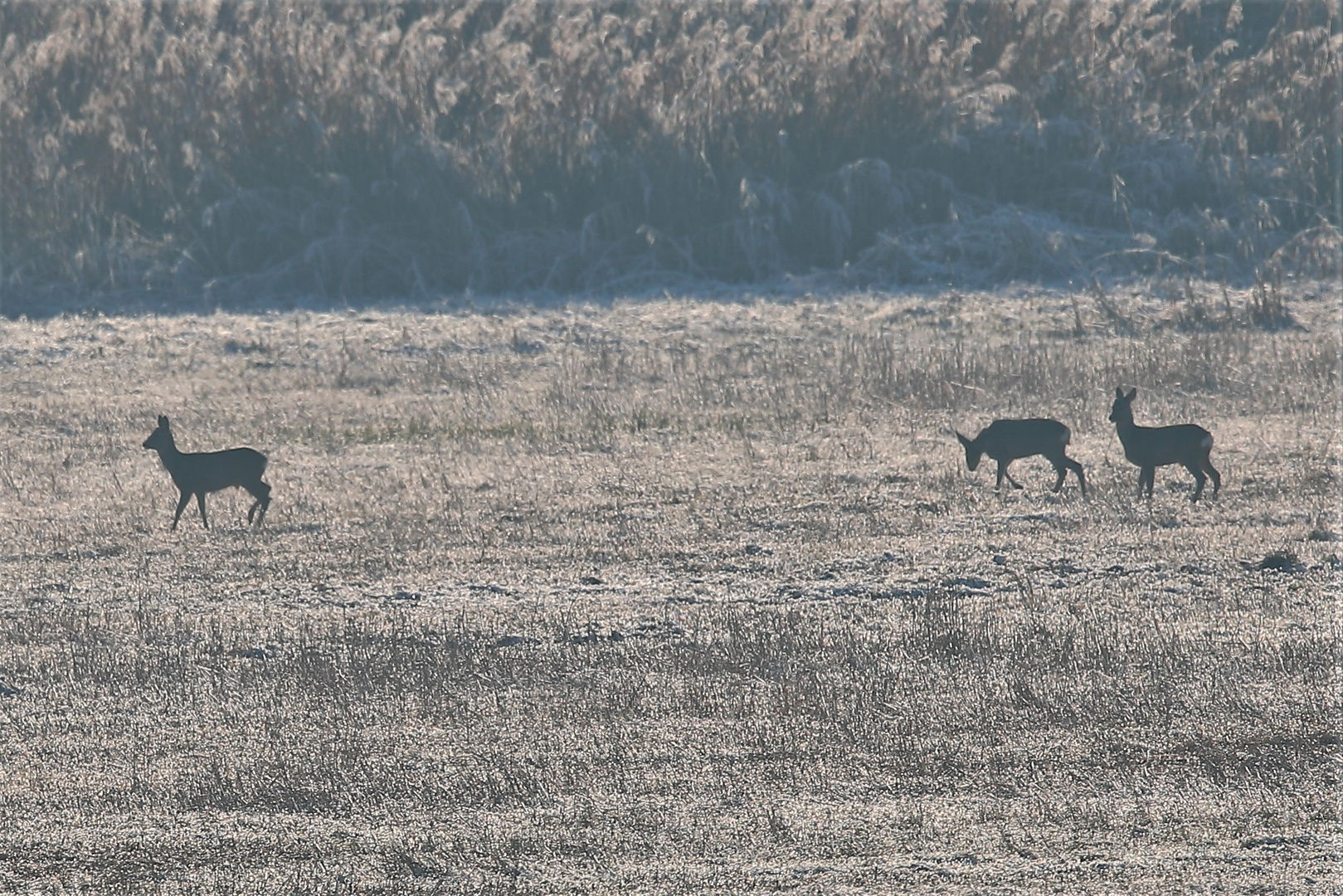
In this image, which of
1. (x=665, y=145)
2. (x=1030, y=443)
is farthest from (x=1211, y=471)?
(x=665, y=145)

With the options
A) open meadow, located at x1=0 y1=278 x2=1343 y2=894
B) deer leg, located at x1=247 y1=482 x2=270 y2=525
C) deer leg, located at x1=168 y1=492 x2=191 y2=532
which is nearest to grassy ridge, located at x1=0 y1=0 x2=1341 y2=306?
open meadow, located at x1=0 y1=278 x2=1343 y2=894

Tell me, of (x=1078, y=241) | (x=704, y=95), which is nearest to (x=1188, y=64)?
(x=1078, y=241)

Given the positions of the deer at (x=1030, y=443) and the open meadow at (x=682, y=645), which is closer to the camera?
the open meadow at (x=682, y=645)

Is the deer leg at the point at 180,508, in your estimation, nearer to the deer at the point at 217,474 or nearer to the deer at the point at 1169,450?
the deer at the point at 217,474

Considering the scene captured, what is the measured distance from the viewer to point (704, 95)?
28.8 metres

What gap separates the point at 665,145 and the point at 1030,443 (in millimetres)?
16469

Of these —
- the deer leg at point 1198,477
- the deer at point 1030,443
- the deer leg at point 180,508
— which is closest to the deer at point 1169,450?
the deer leg at point 1198,477

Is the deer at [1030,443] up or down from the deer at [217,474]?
up

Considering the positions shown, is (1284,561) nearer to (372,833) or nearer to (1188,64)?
(372,833)

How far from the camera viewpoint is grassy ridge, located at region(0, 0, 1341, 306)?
84.7 feet

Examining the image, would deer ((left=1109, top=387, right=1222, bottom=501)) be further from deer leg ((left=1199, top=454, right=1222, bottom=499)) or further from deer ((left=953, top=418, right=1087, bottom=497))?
deer ((left=953, top=418, right=1087, bottom=497))

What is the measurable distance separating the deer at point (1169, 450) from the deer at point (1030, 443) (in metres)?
0.51

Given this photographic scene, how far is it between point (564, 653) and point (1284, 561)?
4189 millimetres

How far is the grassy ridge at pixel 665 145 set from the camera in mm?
25812
